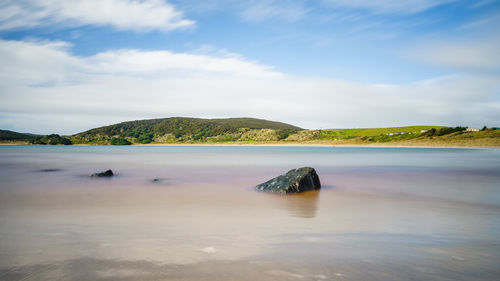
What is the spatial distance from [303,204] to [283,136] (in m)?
140

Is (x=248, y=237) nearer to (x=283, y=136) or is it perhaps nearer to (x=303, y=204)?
(x=303, y=204)

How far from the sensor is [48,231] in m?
6.42

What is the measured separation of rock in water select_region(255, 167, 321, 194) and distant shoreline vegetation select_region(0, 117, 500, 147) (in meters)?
84.4

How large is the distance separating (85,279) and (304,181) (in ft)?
30.3

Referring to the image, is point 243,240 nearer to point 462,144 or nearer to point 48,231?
point 48,231

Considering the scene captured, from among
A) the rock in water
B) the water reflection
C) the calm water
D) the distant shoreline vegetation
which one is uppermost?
the distant shoreline vegetation

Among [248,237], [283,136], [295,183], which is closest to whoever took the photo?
[248,237]

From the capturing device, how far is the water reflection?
828 centimetres

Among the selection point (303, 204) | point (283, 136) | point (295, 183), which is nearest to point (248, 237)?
point (303, 204)

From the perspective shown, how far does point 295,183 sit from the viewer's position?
11695 millimetres

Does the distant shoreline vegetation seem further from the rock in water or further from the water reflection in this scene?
the water reflection

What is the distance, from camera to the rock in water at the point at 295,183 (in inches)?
455

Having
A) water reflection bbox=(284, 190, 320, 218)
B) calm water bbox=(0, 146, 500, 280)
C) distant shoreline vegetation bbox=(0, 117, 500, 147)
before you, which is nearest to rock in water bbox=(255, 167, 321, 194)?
water reflection bbox=(284, 190, 320, 218)

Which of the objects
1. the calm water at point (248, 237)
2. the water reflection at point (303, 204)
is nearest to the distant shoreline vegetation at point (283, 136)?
the water reflection at point (303, 204)
